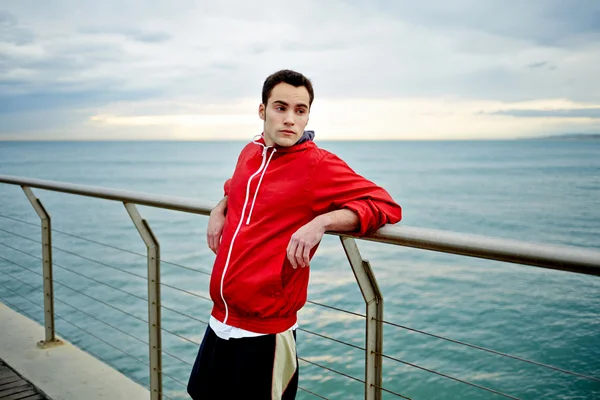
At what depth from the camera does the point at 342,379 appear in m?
8.07

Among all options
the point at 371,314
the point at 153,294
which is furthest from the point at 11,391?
the point at 371,314

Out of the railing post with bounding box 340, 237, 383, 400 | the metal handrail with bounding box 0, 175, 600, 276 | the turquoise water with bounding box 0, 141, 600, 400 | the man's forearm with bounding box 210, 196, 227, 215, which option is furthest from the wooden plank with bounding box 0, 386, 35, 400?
the turquoise water with bounding box 0, 141, 600, 400

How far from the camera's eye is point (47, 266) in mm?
2922

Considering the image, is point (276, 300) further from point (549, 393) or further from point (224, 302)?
point (549, 393)

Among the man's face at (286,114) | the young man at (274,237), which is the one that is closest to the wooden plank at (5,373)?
the young man at (274,237)

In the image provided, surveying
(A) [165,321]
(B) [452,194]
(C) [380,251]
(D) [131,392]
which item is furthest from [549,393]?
(B) [452,194]

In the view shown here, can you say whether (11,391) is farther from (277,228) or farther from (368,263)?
(368,263)

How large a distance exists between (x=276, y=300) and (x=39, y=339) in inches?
87.7

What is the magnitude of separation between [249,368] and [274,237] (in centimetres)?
37

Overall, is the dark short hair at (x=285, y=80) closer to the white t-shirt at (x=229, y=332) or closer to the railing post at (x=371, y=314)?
the railing post at (x=371, y=314)

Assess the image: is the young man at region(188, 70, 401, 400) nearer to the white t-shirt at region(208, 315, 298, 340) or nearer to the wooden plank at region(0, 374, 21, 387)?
the white t-shirt at region(208, 315, 298, 340)

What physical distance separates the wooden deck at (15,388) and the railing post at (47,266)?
1.04 ft

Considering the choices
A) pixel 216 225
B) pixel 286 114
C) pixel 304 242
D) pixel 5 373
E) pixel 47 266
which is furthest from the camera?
pixel 47 266

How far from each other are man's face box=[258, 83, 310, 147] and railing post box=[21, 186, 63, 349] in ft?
5.48
